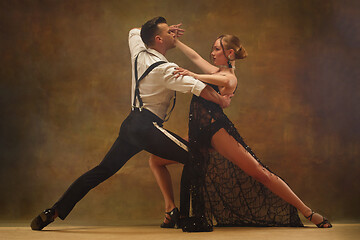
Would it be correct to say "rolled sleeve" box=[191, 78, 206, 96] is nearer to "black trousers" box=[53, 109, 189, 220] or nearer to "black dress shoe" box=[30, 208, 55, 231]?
"black trousers" box=[53, 109, 189, 220]

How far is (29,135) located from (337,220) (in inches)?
Result: 116

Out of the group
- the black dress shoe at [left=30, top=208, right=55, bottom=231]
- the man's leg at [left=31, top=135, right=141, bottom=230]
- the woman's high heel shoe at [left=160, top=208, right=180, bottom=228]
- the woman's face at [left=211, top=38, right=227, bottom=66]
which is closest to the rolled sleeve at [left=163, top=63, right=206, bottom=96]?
the woman's face at [left=211, top=38, right=227, bottom=66]

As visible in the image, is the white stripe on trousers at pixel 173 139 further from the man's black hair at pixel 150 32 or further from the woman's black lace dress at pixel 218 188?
the man's black hair at pixel 150 32

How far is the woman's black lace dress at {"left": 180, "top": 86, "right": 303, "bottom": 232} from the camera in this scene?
3.25 metres

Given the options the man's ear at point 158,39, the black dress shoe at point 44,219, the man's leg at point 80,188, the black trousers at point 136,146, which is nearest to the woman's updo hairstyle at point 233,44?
the man's ear at point 158,39

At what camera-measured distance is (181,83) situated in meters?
3.12

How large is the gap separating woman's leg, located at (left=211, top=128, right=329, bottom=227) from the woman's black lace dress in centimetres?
5

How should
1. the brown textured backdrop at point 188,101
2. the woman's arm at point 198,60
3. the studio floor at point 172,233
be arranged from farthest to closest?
the brown textured backdrop at point 188,101 < the woman's arm at point 198,60 < the studio floor at point 172,233

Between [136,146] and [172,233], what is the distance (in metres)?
0.66

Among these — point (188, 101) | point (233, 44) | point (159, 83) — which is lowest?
point (188, 101)

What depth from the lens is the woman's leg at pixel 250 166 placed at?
3.32 m

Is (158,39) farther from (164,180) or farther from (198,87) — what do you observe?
(164,180)

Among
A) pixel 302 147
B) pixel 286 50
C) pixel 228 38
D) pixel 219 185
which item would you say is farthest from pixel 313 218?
pixel 286 50

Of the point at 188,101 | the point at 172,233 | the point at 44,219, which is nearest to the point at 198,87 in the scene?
the point at 172,233
